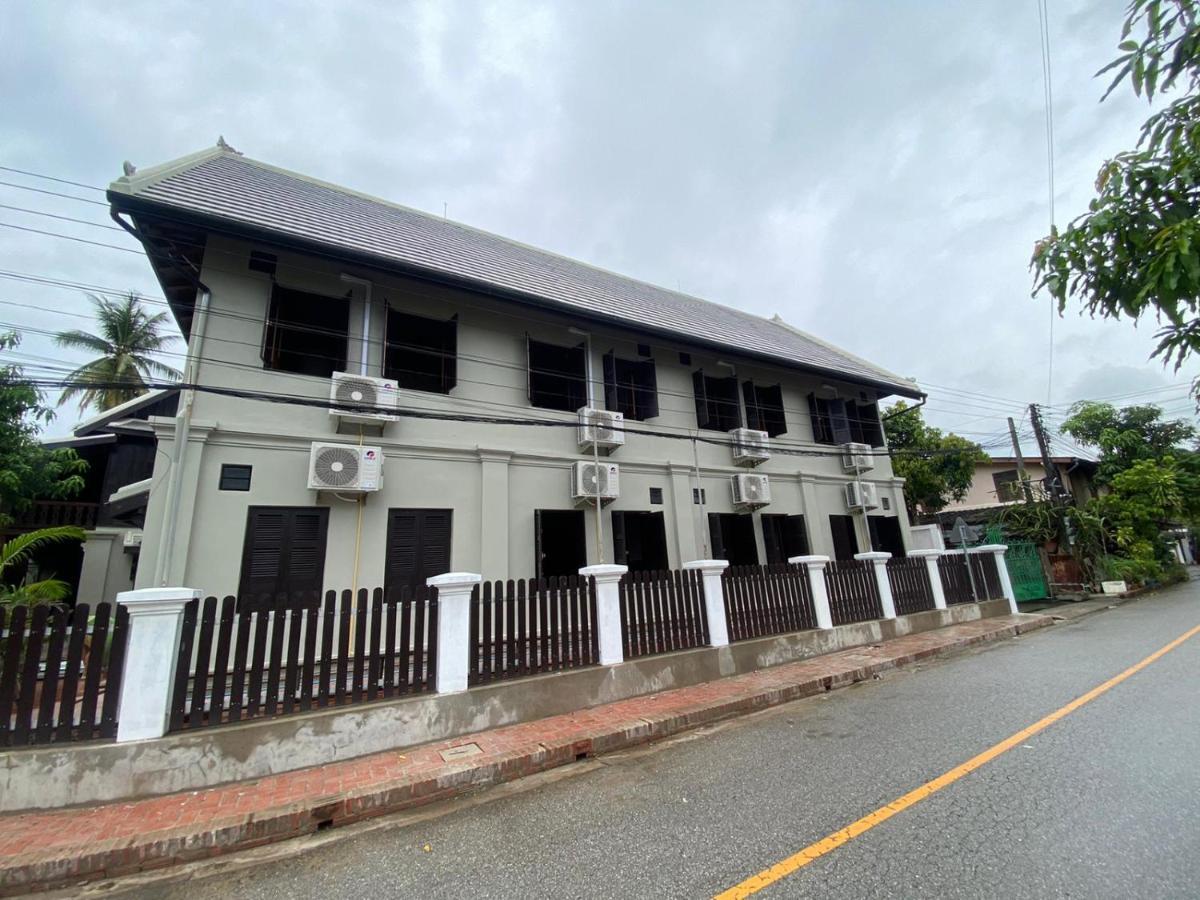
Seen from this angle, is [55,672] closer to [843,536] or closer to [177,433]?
[177,433]

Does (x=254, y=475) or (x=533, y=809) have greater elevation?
(x=254, y=475)

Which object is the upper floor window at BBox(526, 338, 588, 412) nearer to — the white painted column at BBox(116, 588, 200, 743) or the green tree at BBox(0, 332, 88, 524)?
the white painted column at BBox(116, 588, 200, 743)

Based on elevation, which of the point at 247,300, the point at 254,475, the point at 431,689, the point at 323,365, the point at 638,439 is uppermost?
the point at 247,300

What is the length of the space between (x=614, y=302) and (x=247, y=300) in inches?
248

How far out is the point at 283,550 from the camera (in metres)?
6.31

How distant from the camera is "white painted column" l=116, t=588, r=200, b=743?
3.52 meters

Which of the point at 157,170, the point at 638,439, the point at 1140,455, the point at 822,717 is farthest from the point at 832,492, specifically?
the point at 1140,455

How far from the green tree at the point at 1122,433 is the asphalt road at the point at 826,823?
23433 mm

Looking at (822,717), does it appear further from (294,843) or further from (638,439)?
(638,439)

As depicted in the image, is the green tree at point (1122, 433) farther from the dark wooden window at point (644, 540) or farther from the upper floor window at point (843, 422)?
the dark wooden window at point (644, 540)

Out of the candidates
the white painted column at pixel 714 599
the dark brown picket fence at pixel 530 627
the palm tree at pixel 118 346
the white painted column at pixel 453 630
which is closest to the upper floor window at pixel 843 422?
the white painted column at pixel 714 599

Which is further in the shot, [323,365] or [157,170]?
[323,365]

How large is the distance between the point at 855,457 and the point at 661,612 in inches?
355

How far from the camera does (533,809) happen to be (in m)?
3.27
